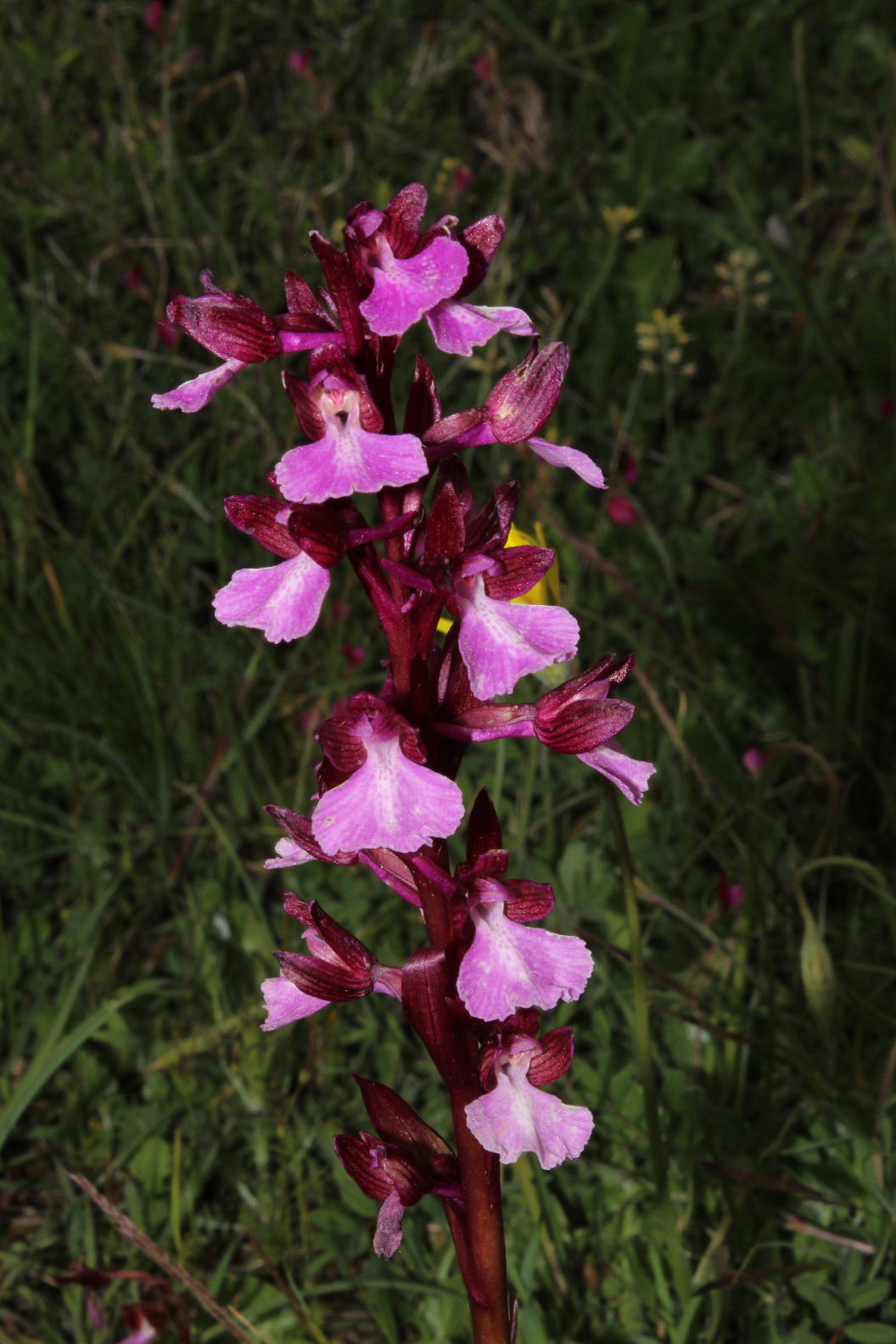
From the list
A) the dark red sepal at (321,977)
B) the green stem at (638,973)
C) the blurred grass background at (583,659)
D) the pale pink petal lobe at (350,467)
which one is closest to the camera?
the pale pink petal lobe at (350,467)

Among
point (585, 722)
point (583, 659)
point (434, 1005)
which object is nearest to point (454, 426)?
point (585, 722)

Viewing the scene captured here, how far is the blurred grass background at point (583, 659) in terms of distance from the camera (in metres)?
1.90

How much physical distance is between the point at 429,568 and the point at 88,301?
2.93 meters

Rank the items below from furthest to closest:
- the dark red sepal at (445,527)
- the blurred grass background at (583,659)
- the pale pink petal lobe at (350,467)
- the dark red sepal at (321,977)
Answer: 1. the blurred grass background at (583,659)
2. the dark red sepal at (321,977)
3. the dark red sepal at (445,527)
4. the pale pink petal lobe at (350,467)

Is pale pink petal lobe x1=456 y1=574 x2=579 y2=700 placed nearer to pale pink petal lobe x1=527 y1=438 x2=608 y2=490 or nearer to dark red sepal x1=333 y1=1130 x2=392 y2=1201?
pale pink petal lobe x1=527 y1=438 x2=608 y2=490

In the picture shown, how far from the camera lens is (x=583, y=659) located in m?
2.71

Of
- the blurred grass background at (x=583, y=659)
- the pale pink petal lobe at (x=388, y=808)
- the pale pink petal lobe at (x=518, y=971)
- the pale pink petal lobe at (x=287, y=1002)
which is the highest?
the pale pink petal lobe at (x=388, y=808)

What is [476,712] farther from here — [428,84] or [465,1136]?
[428,84]

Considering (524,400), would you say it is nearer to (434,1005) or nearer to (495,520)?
(495,520)

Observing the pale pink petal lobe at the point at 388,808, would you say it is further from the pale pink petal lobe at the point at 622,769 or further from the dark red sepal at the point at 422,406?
the dark red sepal at the point at 422,406

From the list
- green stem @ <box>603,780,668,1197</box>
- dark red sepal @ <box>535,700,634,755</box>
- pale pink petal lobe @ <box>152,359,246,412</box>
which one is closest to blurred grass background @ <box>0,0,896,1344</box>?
green stem @ <box>603,780,668,1197</box>

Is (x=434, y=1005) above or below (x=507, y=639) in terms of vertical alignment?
below

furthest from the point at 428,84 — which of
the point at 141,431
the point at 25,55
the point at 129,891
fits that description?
the point at 129,891

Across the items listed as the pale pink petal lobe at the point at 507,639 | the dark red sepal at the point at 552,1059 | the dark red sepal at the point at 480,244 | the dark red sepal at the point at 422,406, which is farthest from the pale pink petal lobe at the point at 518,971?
the dark red sepal at the point at 480,244
